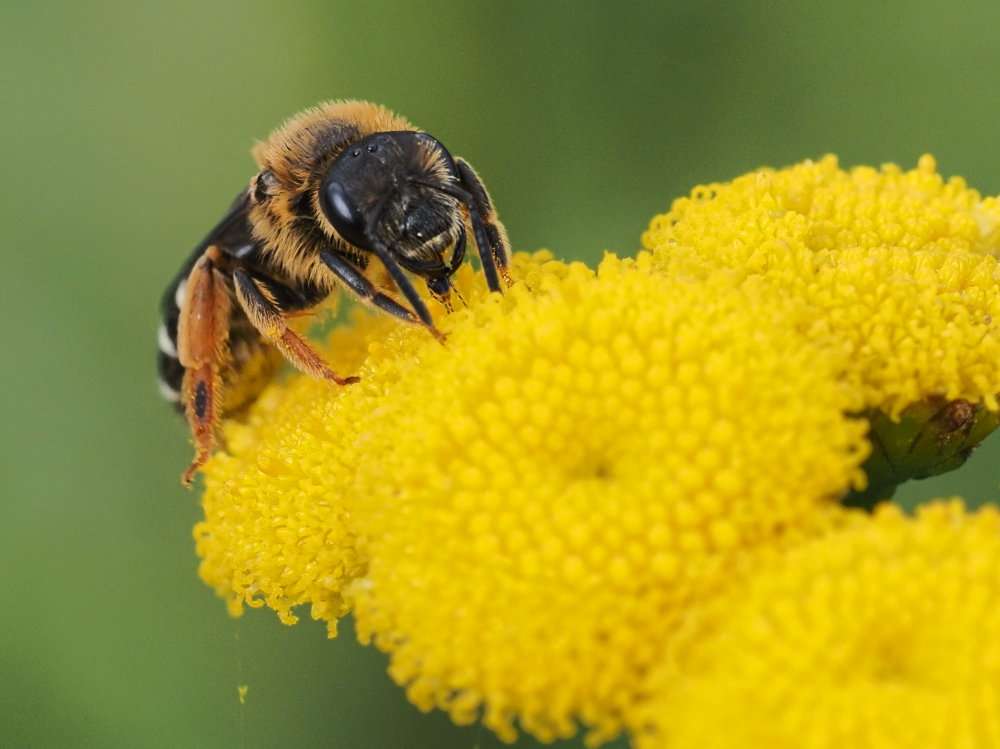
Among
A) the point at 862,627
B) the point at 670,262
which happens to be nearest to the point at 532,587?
the point at 862,627

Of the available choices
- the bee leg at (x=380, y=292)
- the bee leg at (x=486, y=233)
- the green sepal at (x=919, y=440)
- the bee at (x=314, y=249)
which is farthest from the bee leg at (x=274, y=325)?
the green sepal at (x=919, y=440)

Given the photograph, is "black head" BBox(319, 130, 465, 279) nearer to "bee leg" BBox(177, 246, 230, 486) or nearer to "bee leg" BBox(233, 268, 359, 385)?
"bee leg" BBox(233, 268, 359, 385)

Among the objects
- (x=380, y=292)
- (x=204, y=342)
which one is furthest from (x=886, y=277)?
(x=204, y=342)

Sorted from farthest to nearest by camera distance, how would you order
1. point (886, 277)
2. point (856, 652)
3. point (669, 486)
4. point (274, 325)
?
1. point (274, 325)
2. point (886, 277)
3. point (669, 486)
4. point (856, 652)

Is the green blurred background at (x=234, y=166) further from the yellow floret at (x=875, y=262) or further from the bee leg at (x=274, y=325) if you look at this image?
the yellow floret at (x=875, y=262)

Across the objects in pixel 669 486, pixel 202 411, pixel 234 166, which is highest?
pixel 234 166

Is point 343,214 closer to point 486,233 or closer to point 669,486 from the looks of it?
point 486,233
